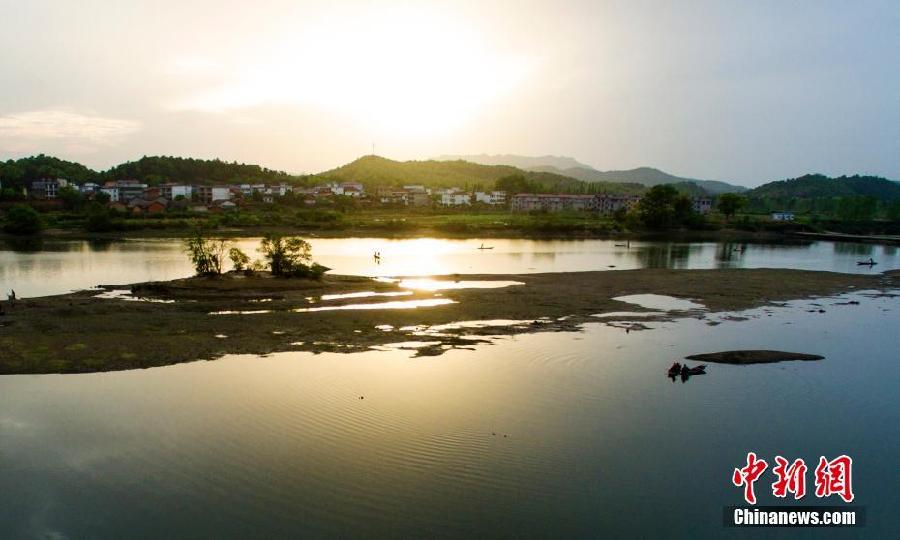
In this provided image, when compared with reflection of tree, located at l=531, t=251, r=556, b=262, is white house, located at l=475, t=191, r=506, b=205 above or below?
above

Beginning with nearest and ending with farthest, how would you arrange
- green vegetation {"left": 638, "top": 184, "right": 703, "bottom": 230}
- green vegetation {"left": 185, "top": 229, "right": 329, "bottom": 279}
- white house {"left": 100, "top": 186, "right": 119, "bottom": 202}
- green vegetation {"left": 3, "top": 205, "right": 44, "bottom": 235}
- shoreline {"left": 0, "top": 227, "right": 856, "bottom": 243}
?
green vegetation {"left": 185, "top": 229, "right": 329, "bottom": 279} < green vegetation {"left": 3, "top": 205, "right": 44, "bottom": 235} < shoreline {"left": 0, "top": 227, "right": 856, "bottom": 243} < green vegetation {"left": 638, "top": 184, "right": 703, "bottom": 230} < white house {"left": 100, "top": 186, "right": 119, "bottom": 202}

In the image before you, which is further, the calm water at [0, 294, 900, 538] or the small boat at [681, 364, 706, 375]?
the small boat at [681, 364, 706, 375]

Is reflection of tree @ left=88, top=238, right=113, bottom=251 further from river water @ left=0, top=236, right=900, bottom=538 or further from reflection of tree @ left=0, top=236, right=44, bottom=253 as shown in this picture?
river water @ left=0, top=236, right=900, bottom=538

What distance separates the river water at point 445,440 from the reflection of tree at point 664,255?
26567 mm

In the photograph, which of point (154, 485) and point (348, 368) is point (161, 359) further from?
point (154, 485)

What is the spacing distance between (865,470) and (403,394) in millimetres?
10180

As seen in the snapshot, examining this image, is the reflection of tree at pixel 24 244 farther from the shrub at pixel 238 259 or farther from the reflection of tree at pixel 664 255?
the reflection of tree at pixel 664 255

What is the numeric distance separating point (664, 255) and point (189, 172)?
115m

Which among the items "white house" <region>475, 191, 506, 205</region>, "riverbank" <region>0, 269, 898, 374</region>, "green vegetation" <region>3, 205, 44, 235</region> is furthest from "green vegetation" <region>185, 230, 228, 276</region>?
"white house" <region>475, 191, 506, 205</region>

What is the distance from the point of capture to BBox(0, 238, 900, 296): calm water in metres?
35.9

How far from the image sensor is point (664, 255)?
5644 centimetres

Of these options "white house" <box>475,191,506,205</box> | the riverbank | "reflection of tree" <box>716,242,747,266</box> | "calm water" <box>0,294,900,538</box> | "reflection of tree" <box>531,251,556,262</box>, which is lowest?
"calm water" <box>0,294,900,538</box>

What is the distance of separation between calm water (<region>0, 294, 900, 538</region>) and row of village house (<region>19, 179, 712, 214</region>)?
79739 millimetres

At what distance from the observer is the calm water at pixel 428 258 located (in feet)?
118
